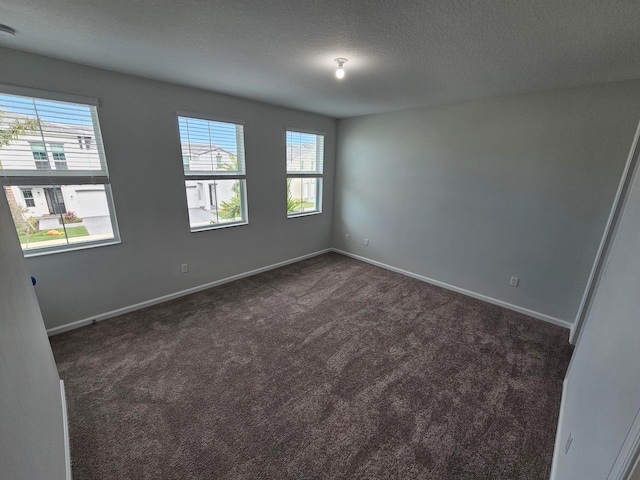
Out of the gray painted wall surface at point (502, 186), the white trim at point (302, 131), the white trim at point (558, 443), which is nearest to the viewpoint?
the white trim at point (558, 443)

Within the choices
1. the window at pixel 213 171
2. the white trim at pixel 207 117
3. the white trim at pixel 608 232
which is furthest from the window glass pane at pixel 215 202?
the white trim at pixel 608 232

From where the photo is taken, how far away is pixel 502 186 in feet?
9.97

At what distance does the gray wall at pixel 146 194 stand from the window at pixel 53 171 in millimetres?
91

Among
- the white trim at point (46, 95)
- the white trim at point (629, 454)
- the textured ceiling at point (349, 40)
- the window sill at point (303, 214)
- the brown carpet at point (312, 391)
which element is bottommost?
the brown carpet at point (312, 391)

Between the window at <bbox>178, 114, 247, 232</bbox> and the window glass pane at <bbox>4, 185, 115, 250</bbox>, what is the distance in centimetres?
83

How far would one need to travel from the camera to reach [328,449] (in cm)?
153

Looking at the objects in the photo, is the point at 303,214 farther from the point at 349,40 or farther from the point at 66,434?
the point at 66,434

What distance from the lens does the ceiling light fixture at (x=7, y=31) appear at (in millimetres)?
1622

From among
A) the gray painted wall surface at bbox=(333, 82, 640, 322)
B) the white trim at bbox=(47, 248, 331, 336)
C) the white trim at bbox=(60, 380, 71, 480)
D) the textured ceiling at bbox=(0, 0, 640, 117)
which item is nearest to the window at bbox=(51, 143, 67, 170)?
the textured ceiling at bbox=(0, 0, 640, 117)

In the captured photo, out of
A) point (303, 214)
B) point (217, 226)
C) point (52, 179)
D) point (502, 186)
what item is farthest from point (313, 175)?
point (52, 179)

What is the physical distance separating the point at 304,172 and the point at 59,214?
3.01 m

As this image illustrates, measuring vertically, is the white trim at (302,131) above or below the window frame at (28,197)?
above

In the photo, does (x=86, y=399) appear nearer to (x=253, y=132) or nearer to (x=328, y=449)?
(x=328, y=449)

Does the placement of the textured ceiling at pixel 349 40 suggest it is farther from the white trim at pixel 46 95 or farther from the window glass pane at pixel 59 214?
the window glass pane at pixel 59 214
